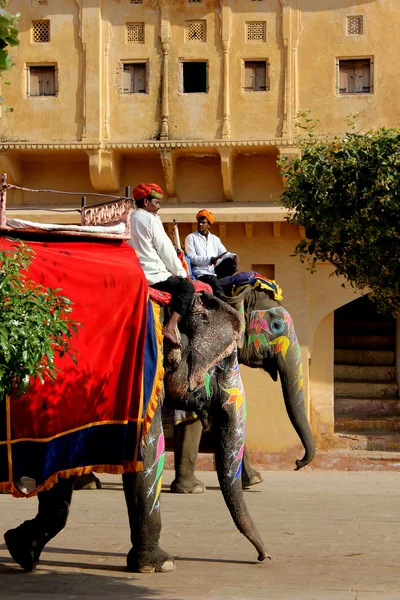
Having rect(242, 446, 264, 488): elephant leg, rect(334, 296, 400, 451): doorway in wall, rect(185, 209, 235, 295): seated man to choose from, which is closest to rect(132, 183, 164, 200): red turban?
rect(185, 209, 235, 295): seated man

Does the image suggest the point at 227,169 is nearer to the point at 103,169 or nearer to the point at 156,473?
the point at 103,169

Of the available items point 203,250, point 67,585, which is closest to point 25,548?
point 67,585

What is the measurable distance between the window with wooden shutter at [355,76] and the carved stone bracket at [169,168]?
9.26ft

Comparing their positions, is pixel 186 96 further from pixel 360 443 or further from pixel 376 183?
pixel 376 183

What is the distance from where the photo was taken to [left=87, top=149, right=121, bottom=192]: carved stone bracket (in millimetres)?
19812

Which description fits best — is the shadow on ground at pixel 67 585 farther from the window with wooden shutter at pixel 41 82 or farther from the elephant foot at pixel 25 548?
the window with wooden shutter at pixel 41 82

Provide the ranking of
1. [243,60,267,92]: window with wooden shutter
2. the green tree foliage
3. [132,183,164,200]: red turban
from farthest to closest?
[243,60,267,92]: window with wooden shutter, [132,183,164,200]: red turban, the green tree foliage

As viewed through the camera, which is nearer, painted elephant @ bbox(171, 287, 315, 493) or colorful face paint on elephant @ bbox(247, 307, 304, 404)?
painted elephant @ bbox(171, 287, 315, 493)

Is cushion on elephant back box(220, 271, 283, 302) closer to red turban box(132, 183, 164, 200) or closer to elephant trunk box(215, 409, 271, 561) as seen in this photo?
red turban box(132, 183, 164, 200)

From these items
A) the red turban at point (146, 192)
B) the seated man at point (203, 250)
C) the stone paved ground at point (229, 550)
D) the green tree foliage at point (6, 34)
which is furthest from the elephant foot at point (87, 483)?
the green tree foliage at point (6, 34)

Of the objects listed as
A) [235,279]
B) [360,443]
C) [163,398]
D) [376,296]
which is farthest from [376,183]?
[360,443]

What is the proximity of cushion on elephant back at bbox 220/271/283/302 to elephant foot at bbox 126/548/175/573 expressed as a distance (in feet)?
17.3

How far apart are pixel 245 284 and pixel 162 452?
17.1 feet

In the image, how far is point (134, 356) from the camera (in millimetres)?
8875
